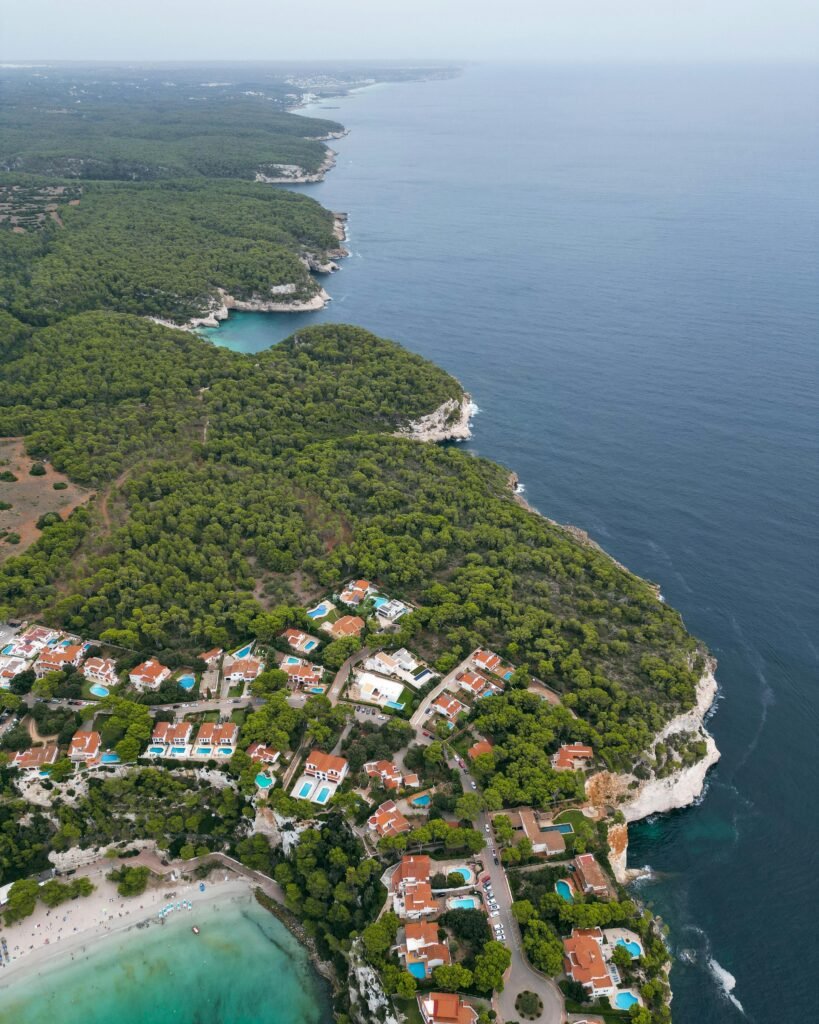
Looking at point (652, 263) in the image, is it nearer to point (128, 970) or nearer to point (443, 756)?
point (443, 756)

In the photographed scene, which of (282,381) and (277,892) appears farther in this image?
(282,381)

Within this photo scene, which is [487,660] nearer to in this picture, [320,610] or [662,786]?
[662,786]

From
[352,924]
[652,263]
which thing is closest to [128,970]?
[352,924]

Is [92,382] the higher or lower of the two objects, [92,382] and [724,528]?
the higher

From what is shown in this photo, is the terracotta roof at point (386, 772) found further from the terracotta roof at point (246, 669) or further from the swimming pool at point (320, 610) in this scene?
the swimming pool at point (320, 610)

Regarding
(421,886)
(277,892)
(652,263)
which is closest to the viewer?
(421,886)
